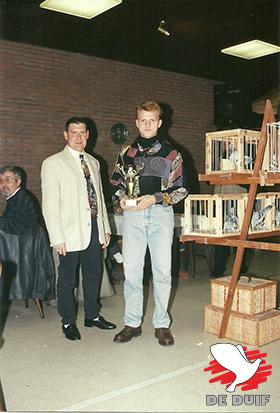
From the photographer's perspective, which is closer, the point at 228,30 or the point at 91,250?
the point at 91,250

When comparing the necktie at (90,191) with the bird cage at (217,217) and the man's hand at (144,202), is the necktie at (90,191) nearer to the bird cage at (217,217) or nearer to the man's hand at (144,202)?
the man's hand at (144,202)

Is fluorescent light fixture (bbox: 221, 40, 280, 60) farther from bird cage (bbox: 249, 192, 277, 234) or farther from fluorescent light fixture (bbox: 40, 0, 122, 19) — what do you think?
bird cage (bbox: 249, 192, 277, 234)

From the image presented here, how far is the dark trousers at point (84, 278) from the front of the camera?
3.40m

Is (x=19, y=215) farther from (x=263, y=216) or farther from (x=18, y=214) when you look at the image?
(x=263, y=216)

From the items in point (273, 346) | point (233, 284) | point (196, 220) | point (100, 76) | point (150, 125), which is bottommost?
point (273, 346)

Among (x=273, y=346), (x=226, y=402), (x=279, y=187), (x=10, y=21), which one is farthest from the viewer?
(x=279, y=187)

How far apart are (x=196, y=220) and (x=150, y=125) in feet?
2.75

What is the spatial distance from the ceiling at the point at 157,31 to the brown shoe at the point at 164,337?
131 inches

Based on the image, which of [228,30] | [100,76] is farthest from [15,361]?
[100,76]

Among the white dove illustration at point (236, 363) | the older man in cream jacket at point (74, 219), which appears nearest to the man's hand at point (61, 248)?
the older man in cream jacket at point (74, 219)

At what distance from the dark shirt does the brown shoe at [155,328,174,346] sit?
157 cm

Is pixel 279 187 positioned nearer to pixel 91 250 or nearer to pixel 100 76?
pixel 100 76

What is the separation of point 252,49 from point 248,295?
400cm

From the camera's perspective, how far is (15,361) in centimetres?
298
